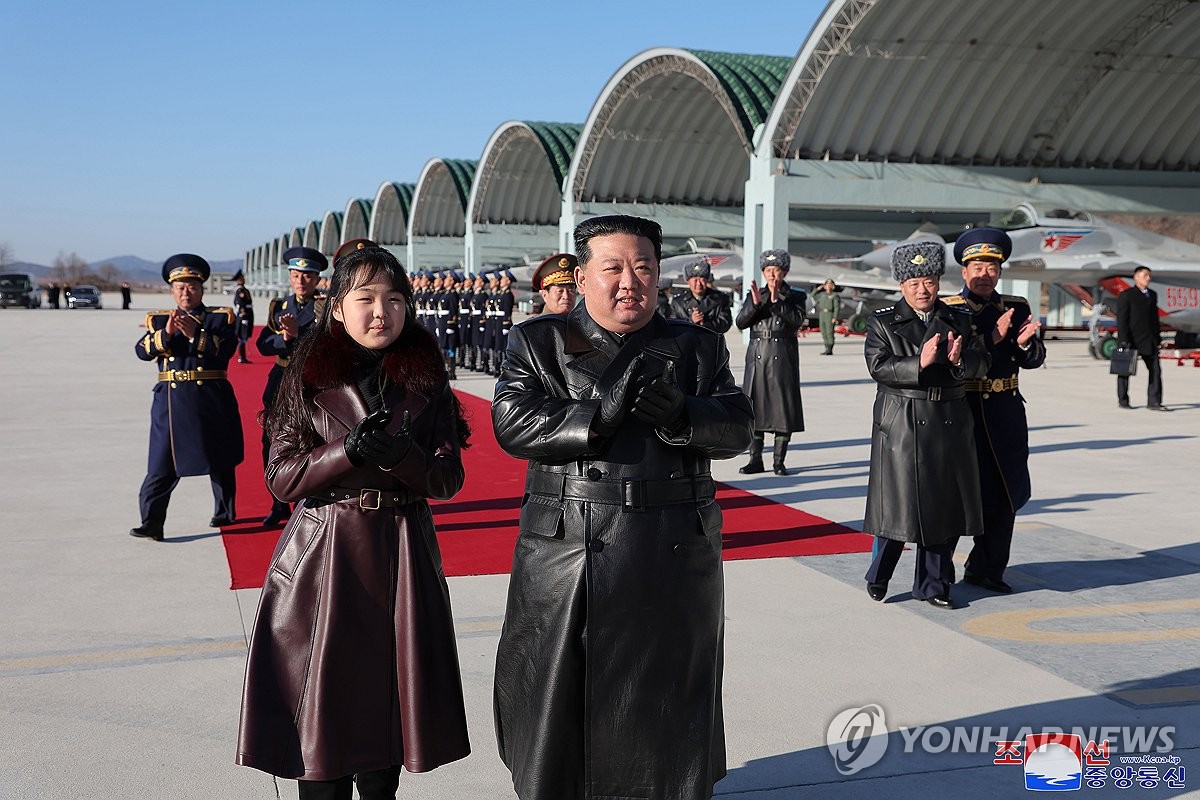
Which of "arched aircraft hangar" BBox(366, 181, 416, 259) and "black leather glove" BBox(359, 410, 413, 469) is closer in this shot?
"black leather glove" BBox(359, 410, 413, 469)

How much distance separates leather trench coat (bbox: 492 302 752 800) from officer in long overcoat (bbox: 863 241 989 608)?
9.38 feet

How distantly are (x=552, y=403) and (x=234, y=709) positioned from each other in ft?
7.37

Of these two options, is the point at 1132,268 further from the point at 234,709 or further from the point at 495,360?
the point at 234,709

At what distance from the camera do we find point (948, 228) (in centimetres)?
4191

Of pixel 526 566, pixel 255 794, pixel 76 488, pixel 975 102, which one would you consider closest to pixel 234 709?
pixel 255 794

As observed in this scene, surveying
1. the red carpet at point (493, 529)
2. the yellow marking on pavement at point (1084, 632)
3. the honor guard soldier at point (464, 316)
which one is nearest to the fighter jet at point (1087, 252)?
the honor guard soldier at point (464, 316)

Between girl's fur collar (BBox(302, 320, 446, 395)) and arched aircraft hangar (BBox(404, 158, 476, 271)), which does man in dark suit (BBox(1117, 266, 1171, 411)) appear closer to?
girl's fur collar (BBox(302, 320, 446, 395))

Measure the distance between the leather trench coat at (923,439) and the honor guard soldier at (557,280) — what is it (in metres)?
2.63

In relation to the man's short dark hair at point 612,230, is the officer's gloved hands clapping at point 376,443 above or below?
below

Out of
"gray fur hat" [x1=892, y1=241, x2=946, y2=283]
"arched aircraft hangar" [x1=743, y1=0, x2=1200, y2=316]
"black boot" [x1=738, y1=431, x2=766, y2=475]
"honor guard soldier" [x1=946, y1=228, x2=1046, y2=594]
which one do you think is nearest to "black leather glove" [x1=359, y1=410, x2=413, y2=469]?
"gray fur hat" [x1=892, y1=241, x2=946, y2=283]

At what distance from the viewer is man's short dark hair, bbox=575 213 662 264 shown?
268 cm

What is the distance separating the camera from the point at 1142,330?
14.5 m

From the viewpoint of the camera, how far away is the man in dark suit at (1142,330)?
14445 mm

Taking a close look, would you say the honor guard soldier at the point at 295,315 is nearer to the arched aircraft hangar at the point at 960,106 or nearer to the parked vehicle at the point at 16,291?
the arched aircraft hangar at the point at 960,106
